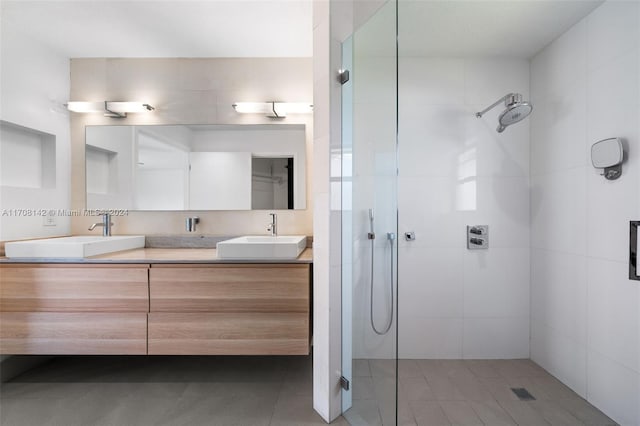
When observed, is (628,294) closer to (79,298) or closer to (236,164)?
(236,164)

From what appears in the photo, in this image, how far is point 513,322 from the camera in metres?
2.02

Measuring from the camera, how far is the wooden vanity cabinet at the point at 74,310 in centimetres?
161

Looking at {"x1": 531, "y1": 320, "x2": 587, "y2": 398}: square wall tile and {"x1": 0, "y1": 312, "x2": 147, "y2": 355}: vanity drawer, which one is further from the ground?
{"x1": 0, "y1": 312, "x2": 147, "y2": 355}: vanity drawer

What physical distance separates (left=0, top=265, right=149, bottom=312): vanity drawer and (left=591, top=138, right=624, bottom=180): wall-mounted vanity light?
2.51 m

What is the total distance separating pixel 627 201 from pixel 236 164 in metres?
2.32

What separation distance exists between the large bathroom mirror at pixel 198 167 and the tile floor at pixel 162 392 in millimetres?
1129

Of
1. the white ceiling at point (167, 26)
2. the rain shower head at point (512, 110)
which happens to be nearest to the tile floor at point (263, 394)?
the rain shower head at point (512, 110)

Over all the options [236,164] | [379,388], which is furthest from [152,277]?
[379,388]

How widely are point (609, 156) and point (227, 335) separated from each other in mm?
2183

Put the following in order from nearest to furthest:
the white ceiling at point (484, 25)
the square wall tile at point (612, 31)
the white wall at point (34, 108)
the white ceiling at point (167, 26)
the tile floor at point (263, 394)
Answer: the square wall tile at point (612, 31) < the tile floor at point (263, 394) < the white ceiling at point (484, 25) < the white ceiling at point (167, 26) < the white wall at point (34, 108)

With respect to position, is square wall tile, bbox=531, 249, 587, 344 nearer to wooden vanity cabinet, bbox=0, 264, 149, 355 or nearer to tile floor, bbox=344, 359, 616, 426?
tile floor, bbox=344, 359, 616, 426

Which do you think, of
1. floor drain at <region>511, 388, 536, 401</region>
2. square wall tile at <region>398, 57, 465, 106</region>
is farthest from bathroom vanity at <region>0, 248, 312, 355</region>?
square wall tile at <region>398, 57, 465, 106</region>

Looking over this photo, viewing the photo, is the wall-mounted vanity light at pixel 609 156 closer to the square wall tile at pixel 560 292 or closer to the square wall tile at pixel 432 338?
the square wall tile at pixel 560 292

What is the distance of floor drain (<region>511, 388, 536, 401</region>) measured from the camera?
5.34 ft
